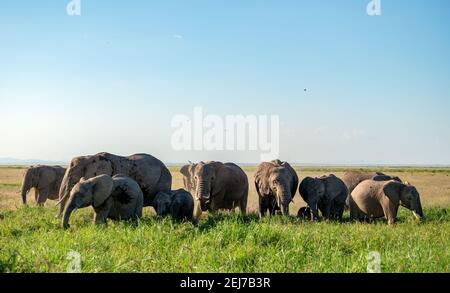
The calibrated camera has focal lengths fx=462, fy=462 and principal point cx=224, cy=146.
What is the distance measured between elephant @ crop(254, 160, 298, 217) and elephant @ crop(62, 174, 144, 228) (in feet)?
13.2

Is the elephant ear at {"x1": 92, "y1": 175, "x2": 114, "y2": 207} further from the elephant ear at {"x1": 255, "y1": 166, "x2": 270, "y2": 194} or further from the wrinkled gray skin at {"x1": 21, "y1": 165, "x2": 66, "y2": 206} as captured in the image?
the wrinkled gray skin at {"x1": 21, "y1": 165, "x2": 66, "y2": 206}

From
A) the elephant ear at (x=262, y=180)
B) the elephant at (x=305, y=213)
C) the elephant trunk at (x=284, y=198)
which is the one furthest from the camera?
the elephant ear at (x=262, y=180)

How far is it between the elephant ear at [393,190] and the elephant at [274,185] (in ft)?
8.90

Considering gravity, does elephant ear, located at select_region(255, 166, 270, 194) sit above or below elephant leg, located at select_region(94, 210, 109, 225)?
above

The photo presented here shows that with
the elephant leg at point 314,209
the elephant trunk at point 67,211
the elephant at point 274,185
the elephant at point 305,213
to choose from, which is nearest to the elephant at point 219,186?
the elephant at point 274,185

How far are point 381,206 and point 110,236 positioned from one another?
8440mm

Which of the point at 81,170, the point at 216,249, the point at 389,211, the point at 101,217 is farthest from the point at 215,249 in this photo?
the point at 389,211

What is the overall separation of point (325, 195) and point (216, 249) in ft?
25.3

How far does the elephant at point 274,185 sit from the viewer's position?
13.3 metres

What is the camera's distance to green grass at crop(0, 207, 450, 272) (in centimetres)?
611

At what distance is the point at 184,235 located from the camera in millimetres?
8711

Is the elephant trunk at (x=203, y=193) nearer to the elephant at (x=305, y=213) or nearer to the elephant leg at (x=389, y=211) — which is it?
the elephant at (x=305, y=213)

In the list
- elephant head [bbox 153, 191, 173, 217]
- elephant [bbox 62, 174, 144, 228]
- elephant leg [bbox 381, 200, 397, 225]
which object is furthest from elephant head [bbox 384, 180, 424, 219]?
elephant [bbox 62, 174, 144, 228]
